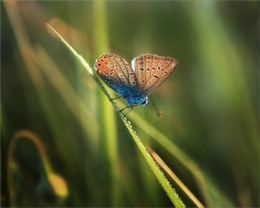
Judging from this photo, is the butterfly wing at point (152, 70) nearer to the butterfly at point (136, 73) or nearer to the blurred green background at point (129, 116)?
the butterfly at point (136, 73)

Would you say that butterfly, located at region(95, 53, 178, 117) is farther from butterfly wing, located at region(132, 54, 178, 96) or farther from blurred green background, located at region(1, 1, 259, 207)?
blurred green background, located at region(1, 1, 259, 207)

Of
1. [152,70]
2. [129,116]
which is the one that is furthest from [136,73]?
[129,116]

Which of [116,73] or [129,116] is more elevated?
[116,73]

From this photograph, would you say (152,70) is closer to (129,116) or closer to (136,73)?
(136,73)

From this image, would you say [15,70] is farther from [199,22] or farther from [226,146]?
[226,146]

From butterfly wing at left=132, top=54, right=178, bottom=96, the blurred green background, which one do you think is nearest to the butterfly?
butterfly wing at left=132, top=54, right=178, bottom=96
